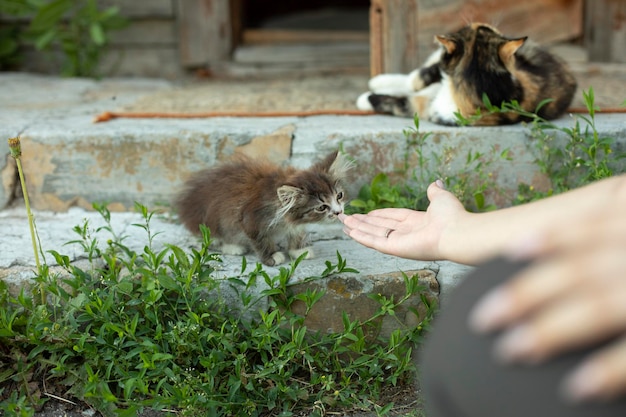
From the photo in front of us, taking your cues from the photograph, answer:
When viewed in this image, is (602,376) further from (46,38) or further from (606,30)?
(46,38)

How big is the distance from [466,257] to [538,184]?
2.17 meters

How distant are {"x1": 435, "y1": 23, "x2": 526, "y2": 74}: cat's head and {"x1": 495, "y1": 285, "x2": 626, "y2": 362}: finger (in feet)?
10.1

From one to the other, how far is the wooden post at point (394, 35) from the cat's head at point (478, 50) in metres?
0.78

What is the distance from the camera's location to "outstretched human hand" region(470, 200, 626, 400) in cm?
99

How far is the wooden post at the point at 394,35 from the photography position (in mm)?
4828

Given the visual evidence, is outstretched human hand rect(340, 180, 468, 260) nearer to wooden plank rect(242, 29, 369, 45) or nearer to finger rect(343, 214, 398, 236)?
finger rect(343, 214, 398, 236)

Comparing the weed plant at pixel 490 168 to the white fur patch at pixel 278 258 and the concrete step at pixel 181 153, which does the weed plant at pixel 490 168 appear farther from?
the white fur patch at pixel 278 258

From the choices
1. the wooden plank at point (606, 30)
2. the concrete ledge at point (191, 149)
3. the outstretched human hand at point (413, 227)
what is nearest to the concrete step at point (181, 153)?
the concrete ledge at point (191, 149)

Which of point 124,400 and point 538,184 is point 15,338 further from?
point 538,184

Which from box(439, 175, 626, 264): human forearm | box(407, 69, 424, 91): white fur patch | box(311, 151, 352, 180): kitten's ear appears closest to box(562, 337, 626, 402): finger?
box(439, 175, 626, 264): human forearm

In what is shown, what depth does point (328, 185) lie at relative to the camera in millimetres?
3203

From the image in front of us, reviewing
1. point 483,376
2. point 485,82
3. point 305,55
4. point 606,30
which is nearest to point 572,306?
point 483,376

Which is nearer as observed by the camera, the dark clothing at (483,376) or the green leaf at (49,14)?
the dark clothing at (483,376)

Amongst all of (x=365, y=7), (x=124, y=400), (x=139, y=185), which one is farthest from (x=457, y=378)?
(x=365, y=7)
